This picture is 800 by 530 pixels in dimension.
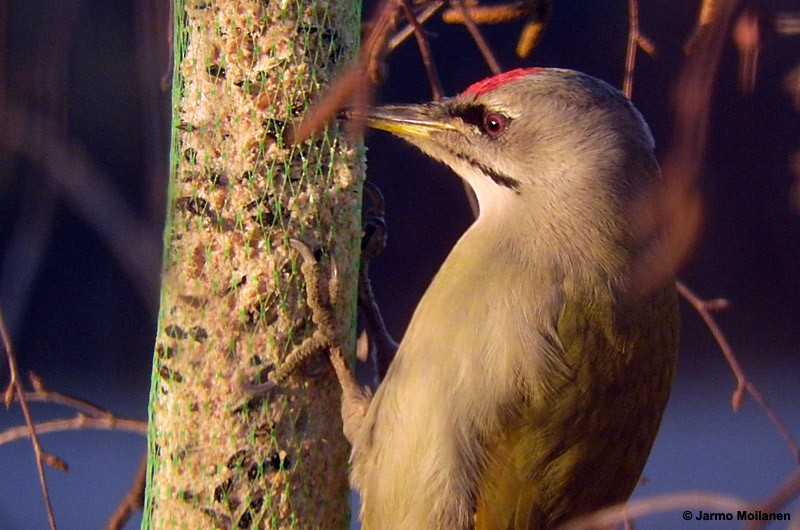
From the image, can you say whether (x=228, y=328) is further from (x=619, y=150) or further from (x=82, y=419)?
(x=619, y=150)

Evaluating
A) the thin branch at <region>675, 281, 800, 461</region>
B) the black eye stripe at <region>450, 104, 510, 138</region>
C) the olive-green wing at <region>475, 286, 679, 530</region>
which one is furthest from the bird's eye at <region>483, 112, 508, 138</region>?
the thin branch at <region>675, 281, 800, 461</region>

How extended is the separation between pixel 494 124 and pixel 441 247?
3940 mm

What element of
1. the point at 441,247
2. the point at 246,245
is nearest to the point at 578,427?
the point at 246,245

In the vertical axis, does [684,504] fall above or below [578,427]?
above

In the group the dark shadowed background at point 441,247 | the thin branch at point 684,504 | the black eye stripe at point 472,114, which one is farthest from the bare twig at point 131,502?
the dark shadowed background at point 441,247

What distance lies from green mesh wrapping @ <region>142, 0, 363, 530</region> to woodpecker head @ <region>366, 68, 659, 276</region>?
210mm

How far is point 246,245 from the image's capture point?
2.57 metres

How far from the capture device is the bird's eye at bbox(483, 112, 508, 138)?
2680 mm

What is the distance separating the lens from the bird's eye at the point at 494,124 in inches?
105

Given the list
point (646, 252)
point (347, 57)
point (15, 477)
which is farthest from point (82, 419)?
point (15, 477)

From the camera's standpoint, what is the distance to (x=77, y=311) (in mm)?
7047

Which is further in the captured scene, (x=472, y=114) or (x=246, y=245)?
(x=472, y=114)

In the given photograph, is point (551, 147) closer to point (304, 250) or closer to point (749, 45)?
point (304, 250)

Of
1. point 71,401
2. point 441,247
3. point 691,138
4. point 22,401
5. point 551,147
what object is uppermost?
point 691,138
